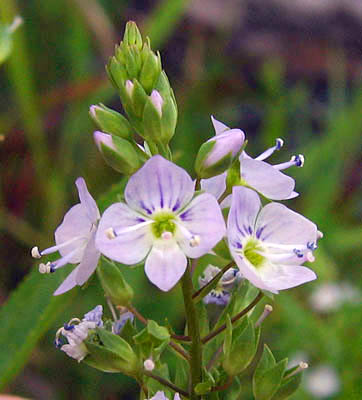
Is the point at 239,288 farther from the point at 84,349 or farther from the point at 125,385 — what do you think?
the point at 125,385

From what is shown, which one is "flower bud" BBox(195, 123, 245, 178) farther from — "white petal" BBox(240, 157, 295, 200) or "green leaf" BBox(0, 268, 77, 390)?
"green leaf" BBox(0, 268, 77, 390)

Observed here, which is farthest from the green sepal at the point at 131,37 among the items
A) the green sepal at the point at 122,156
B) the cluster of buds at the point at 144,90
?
the green sepal at the point at 122,156

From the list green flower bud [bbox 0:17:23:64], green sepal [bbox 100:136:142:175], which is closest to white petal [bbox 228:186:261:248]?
green sepal [bbox 100:136:142:175]

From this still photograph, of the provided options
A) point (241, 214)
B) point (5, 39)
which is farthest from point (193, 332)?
point (5, 39)

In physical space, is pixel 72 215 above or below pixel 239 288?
above

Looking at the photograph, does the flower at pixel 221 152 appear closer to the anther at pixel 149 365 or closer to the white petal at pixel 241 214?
the white petal at pixel 241 214

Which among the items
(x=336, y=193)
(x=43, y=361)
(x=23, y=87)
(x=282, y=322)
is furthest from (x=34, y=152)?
(x=336, y=193)
